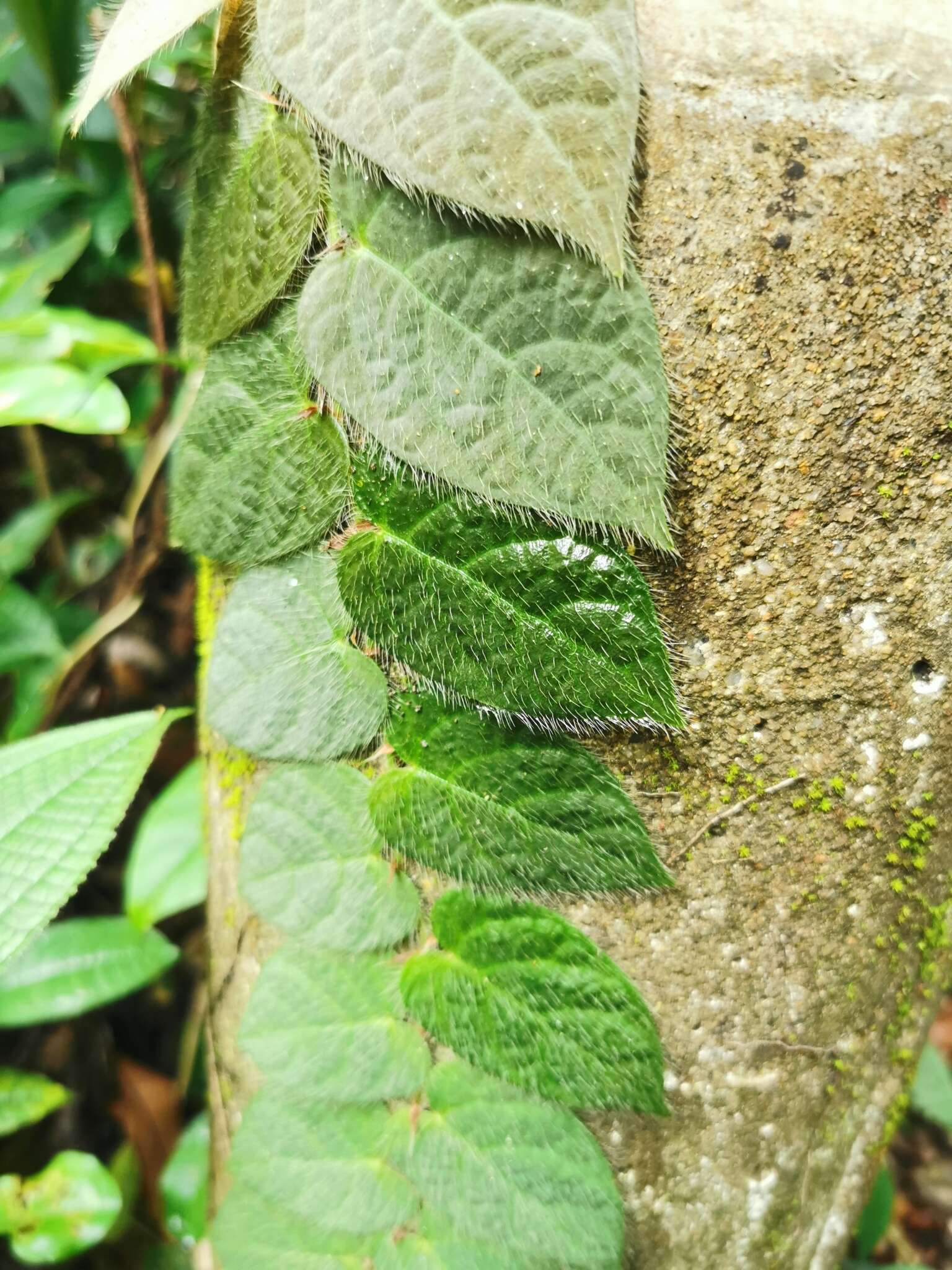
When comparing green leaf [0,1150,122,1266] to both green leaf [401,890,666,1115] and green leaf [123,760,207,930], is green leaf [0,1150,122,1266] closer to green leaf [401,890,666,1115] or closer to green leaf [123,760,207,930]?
green leaf [123,760,207,930]

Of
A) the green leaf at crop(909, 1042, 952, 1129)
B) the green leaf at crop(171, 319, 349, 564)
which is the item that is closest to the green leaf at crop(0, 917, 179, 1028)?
the green leaf at crop(171, 319, 349, 564)

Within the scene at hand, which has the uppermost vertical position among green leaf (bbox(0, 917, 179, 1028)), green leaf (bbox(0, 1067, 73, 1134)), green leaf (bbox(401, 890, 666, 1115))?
green leaf (bbox(401, 890, 666, 1115))

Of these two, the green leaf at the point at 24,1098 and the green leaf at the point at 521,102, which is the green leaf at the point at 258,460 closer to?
the green leaf at the point at 521,102

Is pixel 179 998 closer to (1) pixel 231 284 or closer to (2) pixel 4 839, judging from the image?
(2) pixel 4 839

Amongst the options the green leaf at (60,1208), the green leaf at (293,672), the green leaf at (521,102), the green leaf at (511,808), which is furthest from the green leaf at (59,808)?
the green leaf at (60,1208)

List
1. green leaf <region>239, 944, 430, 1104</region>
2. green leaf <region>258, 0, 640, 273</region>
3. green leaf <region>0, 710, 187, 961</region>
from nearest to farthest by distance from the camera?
1. green leaf <region>258, 0, 640, 273</region>
2. green leaf <region>0, 710, 187, 961</region>
3. green leaf <region>239, 944, 430, 1104</region>

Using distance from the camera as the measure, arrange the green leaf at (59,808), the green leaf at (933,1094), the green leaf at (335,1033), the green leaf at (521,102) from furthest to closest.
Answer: the green leaf at (933,1094) < the green leaf at (335,1033) < the green leaf at (59,808) < the green leaf at (521,102)

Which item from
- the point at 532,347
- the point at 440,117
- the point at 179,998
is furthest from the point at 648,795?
the point at 179,998
